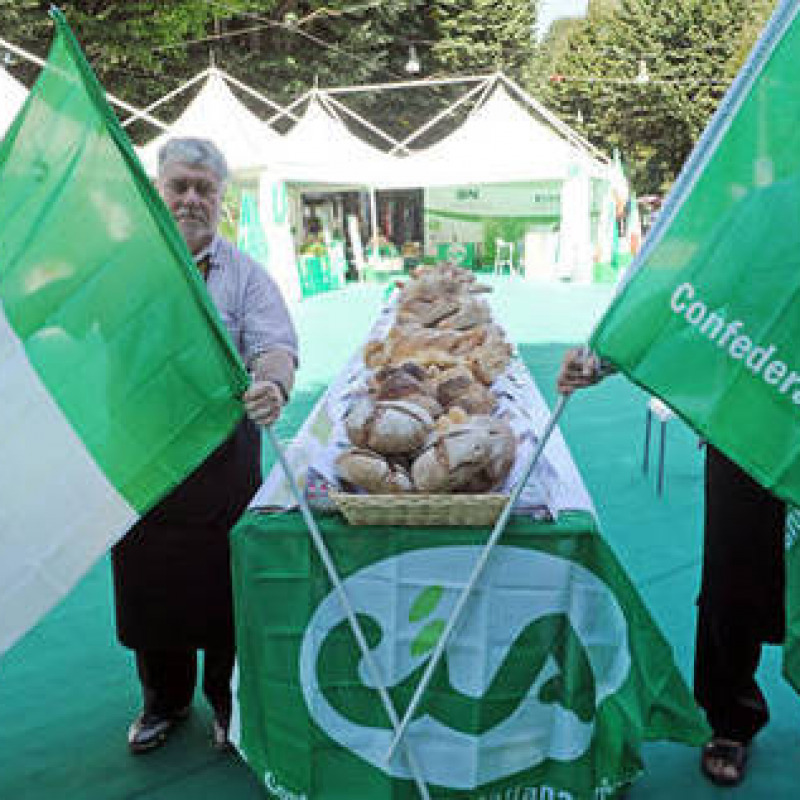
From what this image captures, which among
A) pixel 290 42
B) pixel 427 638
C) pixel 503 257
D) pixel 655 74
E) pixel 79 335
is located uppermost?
pixel 290 42

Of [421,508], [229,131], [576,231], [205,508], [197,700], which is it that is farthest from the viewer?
[576,231]

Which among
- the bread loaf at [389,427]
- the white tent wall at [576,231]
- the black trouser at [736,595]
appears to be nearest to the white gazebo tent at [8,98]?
the bread loaf at [389,427]

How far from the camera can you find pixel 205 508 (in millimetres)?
2609

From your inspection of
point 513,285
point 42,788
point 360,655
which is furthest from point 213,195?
point 513,285

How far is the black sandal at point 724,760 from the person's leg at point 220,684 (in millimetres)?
1460

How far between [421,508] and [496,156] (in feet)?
48.6

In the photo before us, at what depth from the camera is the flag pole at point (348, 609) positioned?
2107 mm

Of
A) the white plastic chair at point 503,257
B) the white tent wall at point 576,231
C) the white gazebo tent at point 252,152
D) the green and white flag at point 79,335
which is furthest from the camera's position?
the white plastic chair at point 503,257

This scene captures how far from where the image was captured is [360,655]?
2209mm

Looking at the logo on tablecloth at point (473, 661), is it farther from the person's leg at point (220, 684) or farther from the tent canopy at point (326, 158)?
the tent canopy at point (326, 158)

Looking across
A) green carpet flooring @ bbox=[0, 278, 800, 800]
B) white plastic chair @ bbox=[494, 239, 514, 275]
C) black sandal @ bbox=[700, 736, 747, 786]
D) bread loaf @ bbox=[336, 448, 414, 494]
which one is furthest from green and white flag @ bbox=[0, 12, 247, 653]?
white plastic chair @ bbox=[494, 239, 514, 275]

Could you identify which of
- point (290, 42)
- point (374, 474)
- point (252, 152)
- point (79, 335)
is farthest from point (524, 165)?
point (79, 335)

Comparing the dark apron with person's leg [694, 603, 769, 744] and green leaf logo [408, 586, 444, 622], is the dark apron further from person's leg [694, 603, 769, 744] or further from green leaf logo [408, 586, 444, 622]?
person's leg [694, 603, 769, 744]

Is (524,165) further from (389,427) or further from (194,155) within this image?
(389,427)
